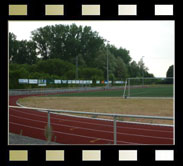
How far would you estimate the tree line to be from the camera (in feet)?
167

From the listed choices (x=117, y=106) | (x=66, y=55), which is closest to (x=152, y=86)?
(x=66, y=55)

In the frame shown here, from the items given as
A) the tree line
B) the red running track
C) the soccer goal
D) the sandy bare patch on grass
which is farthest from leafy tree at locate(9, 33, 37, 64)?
the red running track

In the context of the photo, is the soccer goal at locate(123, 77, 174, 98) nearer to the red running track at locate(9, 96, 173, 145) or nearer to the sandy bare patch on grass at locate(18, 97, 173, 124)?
the sandy bare patch on grass at locate(18, 97, 173, 124)

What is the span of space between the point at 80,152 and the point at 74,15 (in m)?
1.69

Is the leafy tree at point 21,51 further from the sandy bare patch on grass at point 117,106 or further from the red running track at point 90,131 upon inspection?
the red running track at point 90,131

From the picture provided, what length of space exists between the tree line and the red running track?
91.7 ft

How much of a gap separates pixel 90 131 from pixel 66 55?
58.6m

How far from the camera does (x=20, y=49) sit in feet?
177

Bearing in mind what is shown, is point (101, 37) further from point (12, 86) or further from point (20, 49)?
point (12, 86)

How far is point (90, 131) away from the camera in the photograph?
8125 millimetres

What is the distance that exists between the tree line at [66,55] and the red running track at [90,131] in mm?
27964

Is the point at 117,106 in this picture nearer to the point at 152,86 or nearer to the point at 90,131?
the point at 90,131

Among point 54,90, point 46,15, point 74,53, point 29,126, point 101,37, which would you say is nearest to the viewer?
point 46,15
